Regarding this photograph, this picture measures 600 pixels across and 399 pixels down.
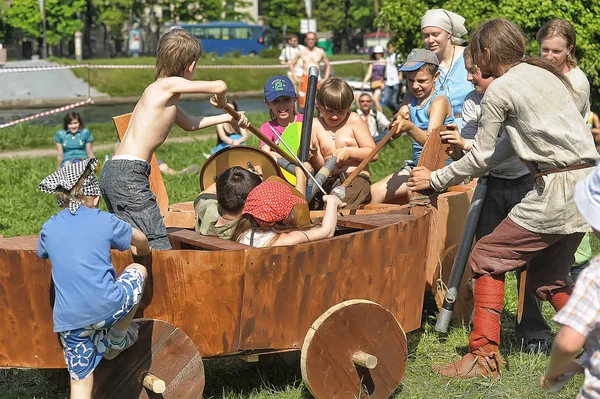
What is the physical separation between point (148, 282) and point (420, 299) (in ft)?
4.80

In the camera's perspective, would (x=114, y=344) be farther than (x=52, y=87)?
No

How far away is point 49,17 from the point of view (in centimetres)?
4400

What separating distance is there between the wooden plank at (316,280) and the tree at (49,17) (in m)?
41.1

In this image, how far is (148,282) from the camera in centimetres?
373

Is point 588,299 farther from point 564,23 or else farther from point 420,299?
point 564,23

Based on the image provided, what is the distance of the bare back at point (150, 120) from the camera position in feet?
14.3

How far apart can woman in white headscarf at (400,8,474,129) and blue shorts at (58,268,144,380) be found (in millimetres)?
3058

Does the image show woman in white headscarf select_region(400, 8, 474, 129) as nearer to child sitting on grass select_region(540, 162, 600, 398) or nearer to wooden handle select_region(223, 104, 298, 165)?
wooden handle select_region(223, 104, 298, 165)

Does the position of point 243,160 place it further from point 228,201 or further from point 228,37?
point 228,37

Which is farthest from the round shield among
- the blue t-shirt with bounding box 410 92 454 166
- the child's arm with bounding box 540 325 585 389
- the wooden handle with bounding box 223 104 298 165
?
the child's arm with bounding box 540 325 585 389

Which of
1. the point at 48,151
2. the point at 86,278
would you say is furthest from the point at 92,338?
the point at 48,151

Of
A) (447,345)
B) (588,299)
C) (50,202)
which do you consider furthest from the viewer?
(50,202)

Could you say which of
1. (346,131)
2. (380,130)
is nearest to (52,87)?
(380,130)

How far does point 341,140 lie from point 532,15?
21.9 ft
